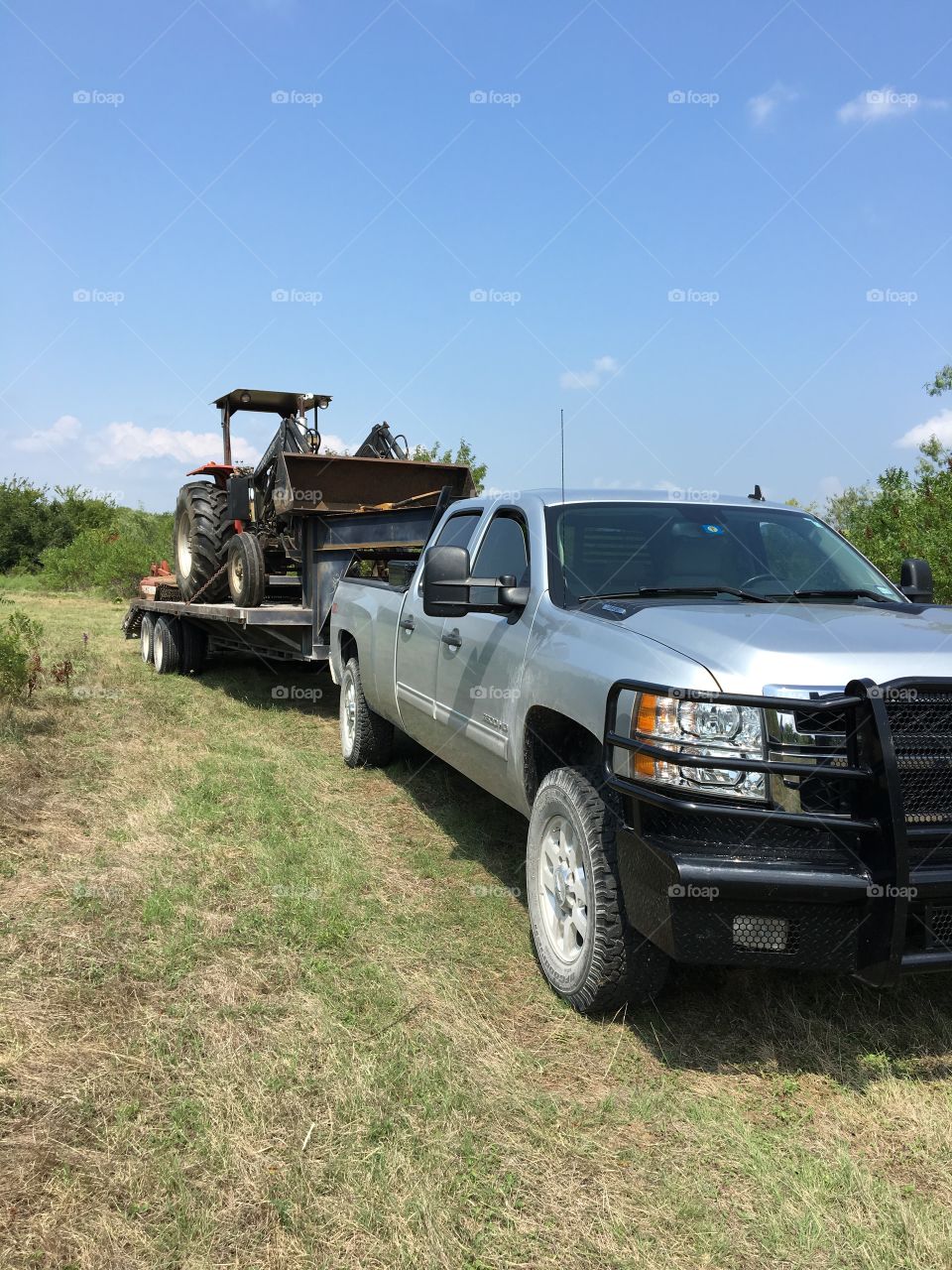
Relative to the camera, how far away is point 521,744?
420 cm

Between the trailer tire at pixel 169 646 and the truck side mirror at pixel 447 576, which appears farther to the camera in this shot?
the trailer tire at pixel 169 646

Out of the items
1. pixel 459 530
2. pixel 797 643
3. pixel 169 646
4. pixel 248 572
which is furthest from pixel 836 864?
pixel 169 646

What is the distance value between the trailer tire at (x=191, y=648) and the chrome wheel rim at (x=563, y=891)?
831 centimetres

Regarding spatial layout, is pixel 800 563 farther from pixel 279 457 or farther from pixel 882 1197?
pixel 279 457

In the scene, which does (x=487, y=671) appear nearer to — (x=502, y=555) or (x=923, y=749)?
(x=502, y=555)

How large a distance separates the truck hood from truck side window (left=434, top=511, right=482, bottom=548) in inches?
80.2

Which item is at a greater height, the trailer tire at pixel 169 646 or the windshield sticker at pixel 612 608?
the windshield sticker at pixel 612 608

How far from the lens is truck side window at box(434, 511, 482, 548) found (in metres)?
5.62

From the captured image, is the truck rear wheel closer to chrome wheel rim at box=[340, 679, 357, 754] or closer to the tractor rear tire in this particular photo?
chrome wheel rim at box=[340, 679, 357, 754]

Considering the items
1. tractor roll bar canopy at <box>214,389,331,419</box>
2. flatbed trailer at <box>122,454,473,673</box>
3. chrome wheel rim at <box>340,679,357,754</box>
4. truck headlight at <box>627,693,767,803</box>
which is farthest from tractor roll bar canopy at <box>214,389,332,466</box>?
truck headlight at <box>627,693,767,803</box>

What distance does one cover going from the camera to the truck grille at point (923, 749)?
2.96 metres

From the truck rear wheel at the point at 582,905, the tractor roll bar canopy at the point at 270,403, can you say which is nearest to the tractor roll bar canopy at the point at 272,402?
the tractor roll bar canopy at the point at 270,403

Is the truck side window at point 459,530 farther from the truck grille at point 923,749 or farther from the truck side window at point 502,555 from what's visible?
the truck grille at point 923,749

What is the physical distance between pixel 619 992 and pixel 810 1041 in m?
0.66
